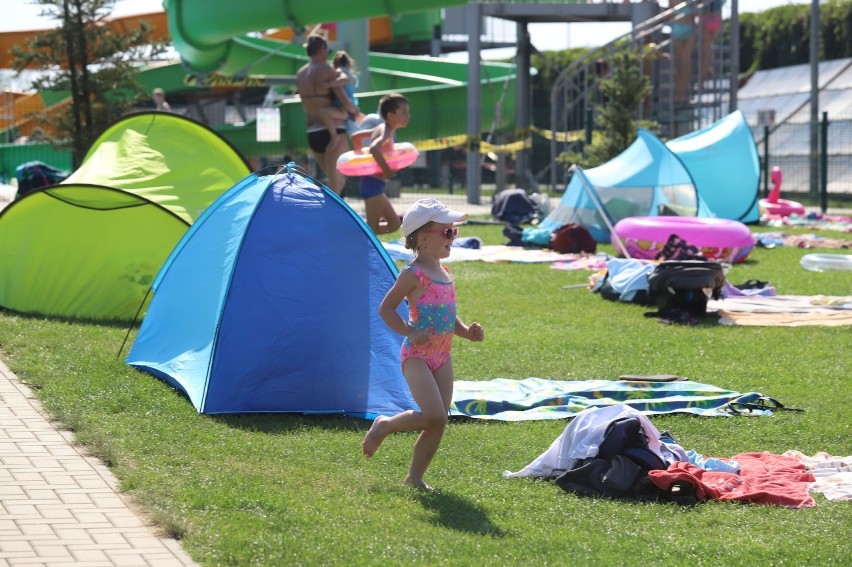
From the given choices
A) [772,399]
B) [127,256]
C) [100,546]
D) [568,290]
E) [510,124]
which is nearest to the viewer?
[100,546]

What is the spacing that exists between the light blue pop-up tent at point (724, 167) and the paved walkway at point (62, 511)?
Answer: 50.6 ft

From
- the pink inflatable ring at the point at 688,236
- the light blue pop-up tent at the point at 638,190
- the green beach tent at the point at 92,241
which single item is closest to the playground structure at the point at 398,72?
the light blue pop-up tent at the point at 638,190

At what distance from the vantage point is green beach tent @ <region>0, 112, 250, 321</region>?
11180mm

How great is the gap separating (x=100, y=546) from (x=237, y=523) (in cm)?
61

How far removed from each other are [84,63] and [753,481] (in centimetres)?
1839

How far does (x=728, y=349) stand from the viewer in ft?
34.3

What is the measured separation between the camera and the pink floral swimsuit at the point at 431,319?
6.20 meters

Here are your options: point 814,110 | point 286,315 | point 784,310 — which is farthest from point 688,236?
point 814,110

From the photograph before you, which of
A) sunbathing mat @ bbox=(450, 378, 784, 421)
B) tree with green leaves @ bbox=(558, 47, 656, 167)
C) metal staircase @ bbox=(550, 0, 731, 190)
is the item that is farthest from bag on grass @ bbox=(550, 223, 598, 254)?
metal staircase @ bbox=(550, 0, 731, 190)

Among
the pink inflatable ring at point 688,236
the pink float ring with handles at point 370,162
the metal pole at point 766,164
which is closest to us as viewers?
the pink float ring with handles at point 370,162

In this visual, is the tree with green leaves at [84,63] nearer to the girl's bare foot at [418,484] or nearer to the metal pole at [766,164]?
the metal pole at [766,164]

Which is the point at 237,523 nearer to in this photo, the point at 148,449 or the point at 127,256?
the point at 148,449

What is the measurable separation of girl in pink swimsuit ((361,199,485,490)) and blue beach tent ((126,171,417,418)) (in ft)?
4.98

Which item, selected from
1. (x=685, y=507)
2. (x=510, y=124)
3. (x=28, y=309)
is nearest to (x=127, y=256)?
(x=28, y=309)
